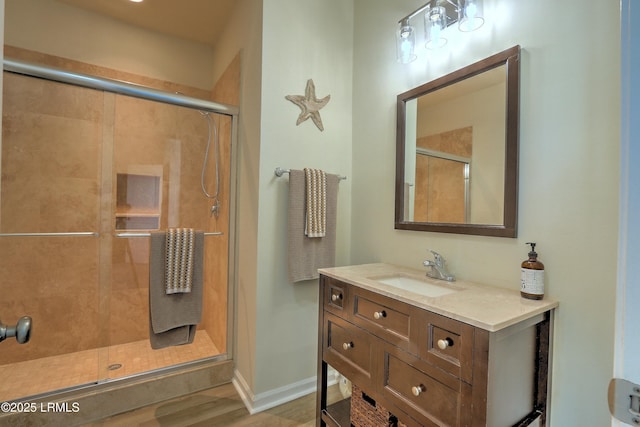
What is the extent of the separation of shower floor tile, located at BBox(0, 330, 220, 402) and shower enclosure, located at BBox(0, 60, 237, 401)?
0.01 meters

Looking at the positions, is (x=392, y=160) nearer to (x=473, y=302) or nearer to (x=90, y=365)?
(x=473, y=302)

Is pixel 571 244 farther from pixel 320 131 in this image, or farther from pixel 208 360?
pixel 208 360

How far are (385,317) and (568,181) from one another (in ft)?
2.90

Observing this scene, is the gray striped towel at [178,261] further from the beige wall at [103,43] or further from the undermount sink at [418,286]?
the beige wall at [103,43]

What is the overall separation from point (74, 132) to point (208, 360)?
6.60 feet

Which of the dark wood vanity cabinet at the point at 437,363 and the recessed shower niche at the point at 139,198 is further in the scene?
the recessed shower niche at the point at 139,198

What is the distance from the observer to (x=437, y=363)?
1.01m

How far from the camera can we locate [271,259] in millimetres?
1902

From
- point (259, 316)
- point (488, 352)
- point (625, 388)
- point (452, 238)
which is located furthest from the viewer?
point (259, 316)

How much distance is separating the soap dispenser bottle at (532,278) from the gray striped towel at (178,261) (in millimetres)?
1829

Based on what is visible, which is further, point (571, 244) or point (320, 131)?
point (320, 131)

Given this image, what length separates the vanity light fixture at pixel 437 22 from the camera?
1409 mm

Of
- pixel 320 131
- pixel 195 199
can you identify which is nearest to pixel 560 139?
pixel 320 131

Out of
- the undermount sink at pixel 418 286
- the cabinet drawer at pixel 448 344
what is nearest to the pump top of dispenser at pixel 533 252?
the undermount sink at pixel 418 286
